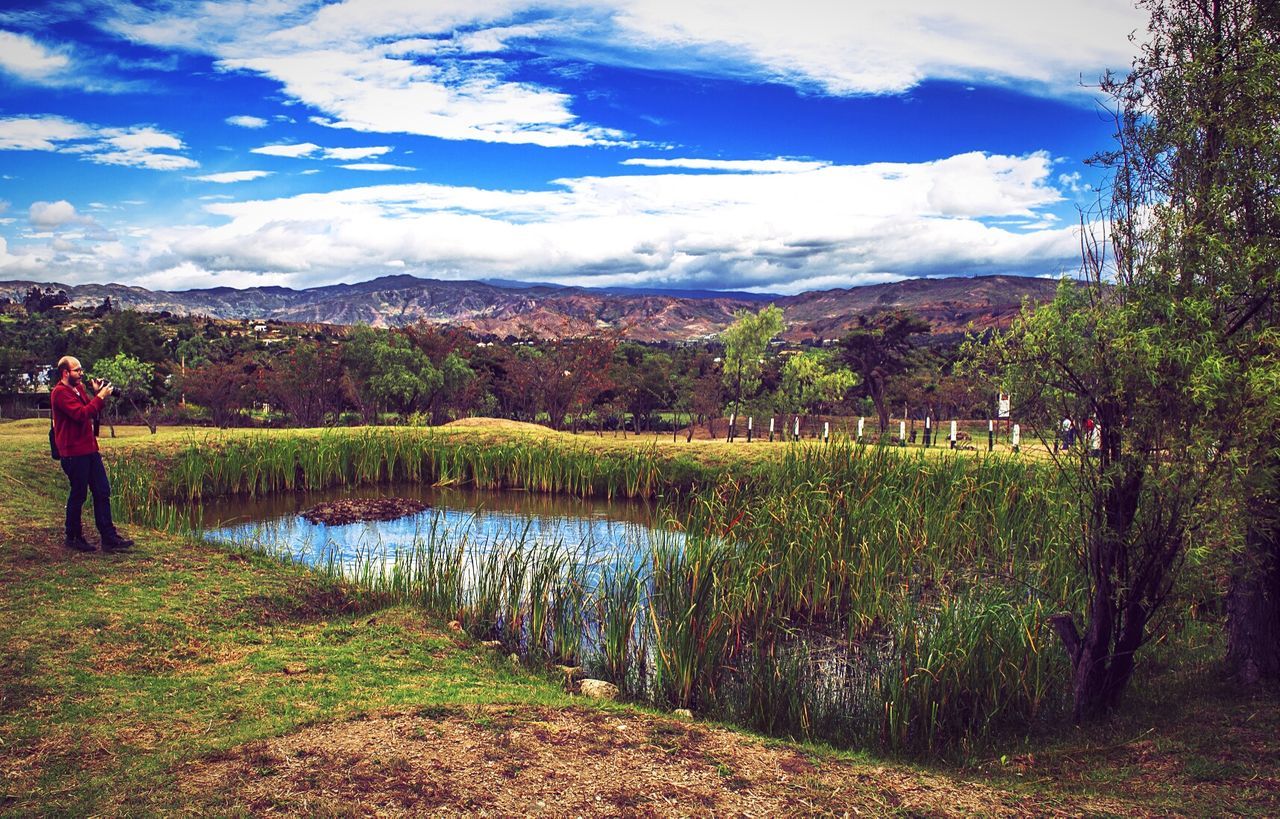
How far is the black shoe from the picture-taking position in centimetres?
891

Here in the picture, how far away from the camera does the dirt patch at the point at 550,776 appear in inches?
175

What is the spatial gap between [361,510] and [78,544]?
19.8ft

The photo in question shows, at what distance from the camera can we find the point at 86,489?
8562 mm

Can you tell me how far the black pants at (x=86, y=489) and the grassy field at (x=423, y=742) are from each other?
1140mm

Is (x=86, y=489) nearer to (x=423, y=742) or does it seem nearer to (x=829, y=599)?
(x=423, y=742)

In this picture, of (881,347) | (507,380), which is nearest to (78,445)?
(507,380)

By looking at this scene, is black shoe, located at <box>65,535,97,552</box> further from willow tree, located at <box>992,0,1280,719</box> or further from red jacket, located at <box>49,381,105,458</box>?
willow tree, located at <box>992,0,1280,719</box>

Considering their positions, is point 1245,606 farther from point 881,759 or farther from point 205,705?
point 205,705

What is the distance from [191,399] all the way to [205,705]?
34685 mm

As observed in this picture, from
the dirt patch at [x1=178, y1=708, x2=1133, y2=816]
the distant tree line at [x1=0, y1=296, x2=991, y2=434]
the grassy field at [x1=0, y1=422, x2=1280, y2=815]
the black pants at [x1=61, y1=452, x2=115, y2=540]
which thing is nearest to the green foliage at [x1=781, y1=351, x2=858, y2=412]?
the distant tree line at [x1=0, y1=296, x2=991, y2=434]

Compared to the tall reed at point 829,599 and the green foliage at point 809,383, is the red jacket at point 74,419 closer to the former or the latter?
the tall reed at point 829,599

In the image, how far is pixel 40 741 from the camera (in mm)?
4906

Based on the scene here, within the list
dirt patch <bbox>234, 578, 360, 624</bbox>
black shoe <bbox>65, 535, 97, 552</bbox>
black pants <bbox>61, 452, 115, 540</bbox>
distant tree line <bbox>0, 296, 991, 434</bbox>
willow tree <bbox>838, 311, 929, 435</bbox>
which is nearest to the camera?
dirt patch <bbox>234, 578, 360, 624</bbox>

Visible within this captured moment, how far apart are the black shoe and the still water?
1723mm
